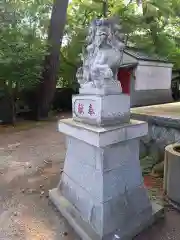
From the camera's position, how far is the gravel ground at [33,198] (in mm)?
2775

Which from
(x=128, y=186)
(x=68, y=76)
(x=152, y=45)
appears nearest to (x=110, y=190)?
(x=128, y=186)

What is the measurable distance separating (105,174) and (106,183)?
3.9 inches

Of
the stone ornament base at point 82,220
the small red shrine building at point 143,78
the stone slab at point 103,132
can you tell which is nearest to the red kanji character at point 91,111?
the stone slab at point 103,132

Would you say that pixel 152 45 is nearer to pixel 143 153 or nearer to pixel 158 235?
pixel 143 153

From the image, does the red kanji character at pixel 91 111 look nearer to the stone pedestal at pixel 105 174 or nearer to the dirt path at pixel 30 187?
the stone pedestal at pixel 105 174

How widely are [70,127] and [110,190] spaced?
0.84 m

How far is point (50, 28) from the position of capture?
30.2 ft

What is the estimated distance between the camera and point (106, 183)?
2.55m

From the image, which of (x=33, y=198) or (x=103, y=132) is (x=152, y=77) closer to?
(x=33, y=198)

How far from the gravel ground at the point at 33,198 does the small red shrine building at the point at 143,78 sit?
18.3 ft

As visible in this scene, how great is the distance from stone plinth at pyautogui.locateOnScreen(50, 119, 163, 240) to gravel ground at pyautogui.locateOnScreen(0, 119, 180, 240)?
18 cm

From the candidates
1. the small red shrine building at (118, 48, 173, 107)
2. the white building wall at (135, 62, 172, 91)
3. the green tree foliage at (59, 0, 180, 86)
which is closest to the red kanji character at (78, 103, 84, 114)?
the small red shrine building at (118, 48, 173, 107)

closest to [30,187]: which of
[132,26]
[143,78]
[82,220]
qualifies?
[82,220]

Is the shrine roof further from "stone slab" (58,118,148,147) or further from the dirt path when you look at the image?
"stone slab" (58,118,148,147)
